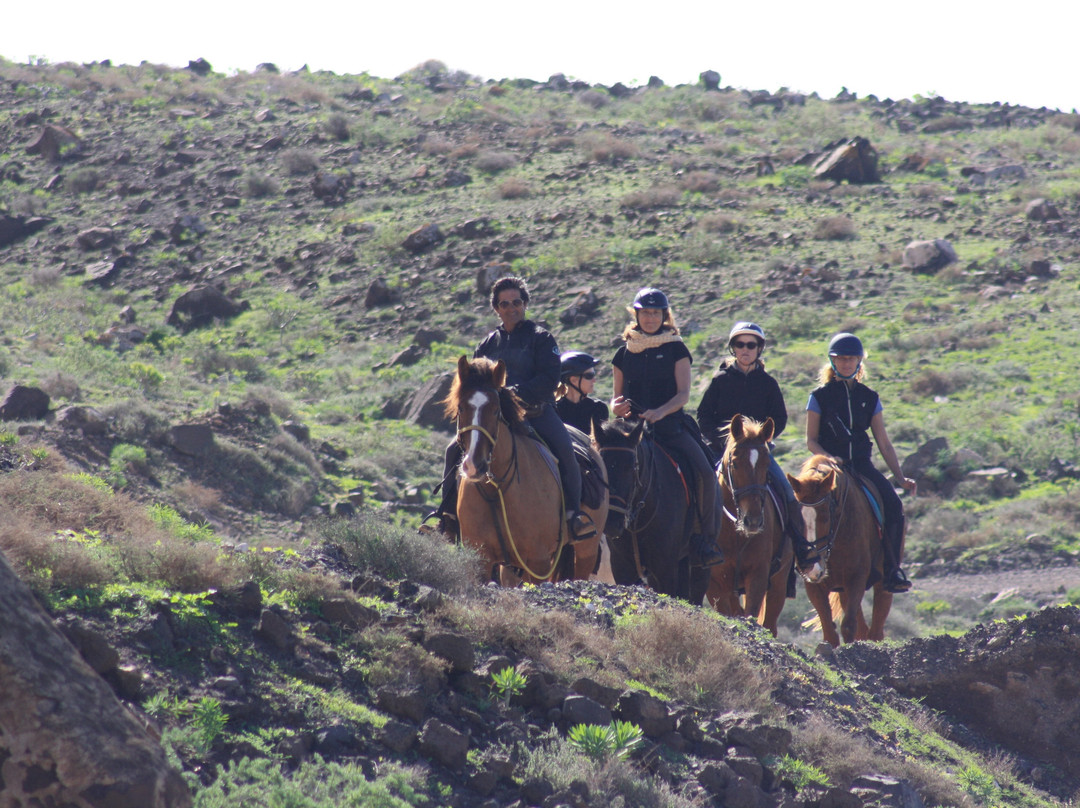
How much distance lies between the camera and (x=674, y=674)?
263 inches

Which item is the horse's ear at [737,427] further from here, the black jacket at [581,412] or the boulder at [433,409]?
the boulder at [433,409]

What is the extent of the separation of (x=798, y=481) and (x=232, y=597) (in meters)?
6.36

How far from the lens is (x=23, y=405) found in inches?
A: 655

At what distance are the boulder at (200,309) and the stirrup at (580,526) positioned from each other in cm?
2367

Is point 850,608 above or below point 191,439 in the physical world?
above

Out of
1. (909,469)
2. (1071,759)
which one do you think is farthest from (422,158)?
(1071,759)

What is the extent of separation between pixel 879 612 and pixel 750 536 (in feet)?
8.69

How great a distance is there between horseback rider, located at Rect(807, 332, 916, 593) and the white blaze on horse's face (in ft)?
13.9

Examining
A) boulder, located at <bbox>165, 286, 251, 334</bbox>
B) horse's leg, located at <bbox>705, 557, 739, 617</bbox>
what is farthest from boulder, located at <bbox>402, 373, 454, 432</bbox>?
horse's leg, located at <bbox>705, 557, 739, 617</bbox>

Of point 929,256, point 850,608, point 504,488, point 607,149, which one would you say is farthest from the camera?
point 607,149

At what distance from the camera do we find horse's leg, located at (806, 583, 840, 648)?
11.3 metres

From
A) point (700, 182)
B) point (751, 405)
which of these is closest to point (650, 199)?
point (700, 182)

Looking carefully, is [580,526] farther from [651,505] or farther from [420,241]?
[420,241]

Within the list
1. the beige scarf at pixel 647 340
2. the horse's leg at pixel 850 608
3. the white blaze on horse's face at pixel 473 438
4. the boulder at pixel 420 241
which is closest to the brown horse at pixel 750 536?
the horse's leg at pixel 850 608
